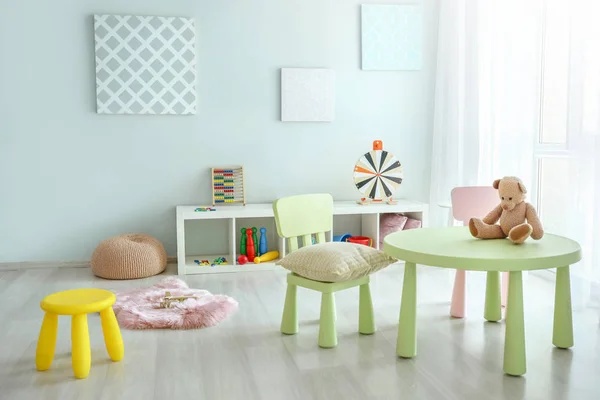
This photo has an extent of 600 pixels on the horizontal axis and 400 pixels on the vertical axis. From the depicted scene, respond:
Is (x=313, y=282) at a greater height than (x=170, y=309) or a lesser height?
greater

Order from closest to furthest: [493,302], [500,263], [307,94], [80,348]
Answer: [500,263] → [80,348] → [493,302] → [307,94]

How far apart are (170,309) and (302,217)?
833 millimetres

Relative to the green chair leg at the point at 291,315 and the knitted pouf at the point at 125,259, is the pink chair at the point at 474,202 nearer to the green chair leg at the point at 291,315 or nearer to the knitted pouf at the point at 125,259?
the green chair leg at the point at 291,315

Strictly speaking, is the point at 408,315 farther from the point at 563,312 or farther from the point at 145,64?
the point at 145,64

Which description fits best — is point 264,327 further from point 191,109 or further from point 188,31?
point 188,31

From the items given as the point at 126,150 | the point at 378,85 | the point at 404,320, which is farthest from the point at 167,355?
the point at 378,85

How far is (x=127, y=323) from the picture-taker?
3.15m

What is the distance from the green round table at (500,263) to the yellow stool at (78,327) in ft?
3.82

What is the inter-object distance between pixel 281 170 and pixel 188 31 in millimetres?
1159

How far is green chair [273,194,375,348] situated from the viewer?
283 centimetres

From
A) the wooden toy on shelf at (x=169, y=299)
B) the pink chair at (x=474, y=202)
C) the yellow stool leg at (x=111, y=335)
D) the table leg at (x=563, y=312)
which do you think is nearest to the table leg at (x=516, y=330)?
the table leg at (x=563, y=312)

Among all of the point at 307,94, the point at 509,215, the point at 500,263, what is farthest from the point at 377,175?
the point at 500,263

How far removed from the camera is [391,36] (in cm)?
479

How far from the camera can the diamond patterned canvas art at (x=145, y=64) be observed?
14.4 feet
